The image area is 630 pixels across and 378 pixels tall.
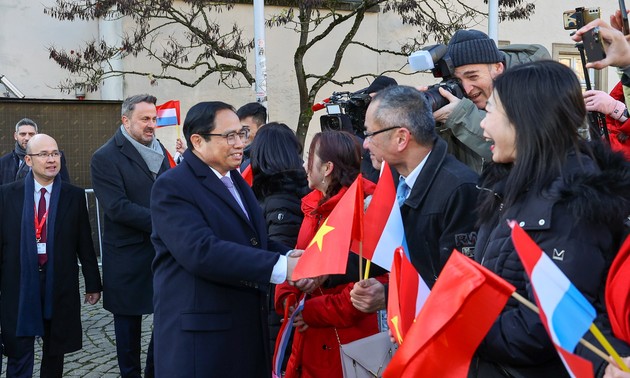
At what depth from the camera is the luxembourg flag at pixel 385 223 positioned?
123 inches

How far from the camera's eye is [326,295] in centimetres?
389

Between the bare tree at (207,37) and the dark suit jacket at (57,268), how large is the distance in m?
5.73

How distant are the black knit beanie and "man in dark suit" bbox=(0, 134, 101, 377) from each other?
3167mm

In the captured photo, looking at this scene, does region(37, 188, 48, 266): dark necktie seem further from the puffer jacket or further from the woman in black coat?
the puffer jacket

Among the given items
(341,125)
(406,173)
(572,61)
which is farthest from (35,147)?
(572,61)

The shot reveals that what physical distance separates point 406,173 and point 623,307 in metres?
1.46

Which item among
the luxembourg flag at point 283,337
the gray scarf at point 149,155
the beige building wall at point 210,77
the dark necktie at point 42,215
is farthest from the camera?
the beige building wall at point 210,77

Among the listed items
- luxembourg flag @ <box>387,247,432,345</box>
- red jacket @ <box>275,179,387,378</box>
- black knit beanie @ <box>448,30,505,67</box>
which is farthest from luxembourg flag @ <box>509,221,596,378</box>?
black knit beanie @ <box>448,30,505,67</box>

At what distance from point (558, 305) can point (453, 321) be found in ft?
1.03

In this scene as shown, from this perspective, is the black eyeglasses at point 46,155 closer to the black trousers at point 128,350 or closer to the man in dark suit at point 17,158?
the black trousers at point 128,350

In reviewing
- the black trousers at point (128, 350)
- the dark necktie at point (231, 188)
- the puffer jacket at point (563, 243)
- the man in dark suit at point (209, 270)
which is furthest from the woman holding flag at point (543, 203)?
the black trousers at point (128, 350)

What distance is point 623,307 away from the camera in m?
2.10

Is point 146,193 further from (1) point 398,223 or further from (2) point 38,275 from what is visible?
(1) point 398,223

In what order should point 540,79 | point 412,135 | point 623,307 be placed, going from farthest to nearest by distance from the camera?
point 412,135 < point 540,79 < point 623,307
